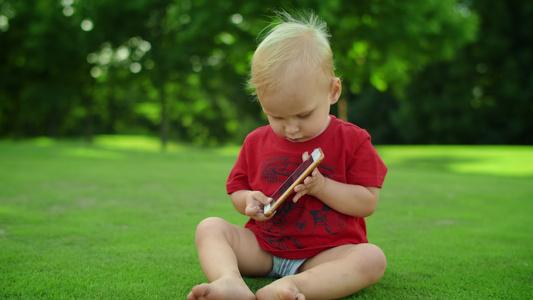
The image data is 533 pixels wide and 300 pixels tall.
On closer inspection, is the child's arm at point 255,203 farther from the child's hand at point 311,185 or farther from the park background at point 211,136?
the park background at point 211,136

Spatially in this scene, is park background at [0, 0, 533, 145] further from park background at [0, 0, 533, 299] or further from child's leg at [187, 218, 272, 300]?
child's leg at [187, 218, 272, 300]

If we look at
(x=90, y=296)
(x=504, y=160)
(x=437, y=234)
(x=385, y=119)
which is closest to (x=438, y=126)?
(x=385, y=119)

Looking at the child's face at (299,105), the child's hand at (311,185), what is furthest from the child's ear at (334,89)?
the child's hand at (311,185)

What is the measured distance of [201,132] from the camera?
3656 cm

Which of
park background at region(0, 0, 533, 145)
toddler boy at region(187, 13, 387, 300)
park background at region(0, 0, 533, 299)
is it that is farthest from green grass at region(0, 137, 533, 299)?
park background at region(0, 0, 533, 145)

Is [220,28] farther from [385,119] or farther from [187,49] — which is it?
[385,119]

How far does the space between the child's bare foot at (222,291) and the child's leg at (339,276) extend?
0.07 m

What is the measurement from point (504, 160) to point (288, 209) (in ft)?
40.7

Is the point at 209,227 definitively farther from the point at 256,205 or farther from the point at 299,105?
the point at 299,105

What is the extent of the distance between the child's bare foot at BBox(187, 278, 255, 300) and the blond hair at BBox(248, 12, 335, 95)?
78cm

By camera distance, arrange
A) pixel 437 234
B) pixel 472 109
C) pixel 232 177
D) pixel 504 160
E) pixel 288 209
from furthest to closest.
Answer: pixel 472 109
pixel 504 160
pixel 437 234
pixel 232 177
pixel 288 209

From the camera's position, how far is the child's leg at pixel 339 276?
1812mm

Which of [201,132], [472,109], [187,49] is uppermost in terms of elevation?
[187,49]

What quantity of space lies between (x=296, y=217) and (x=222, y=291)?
56cm
